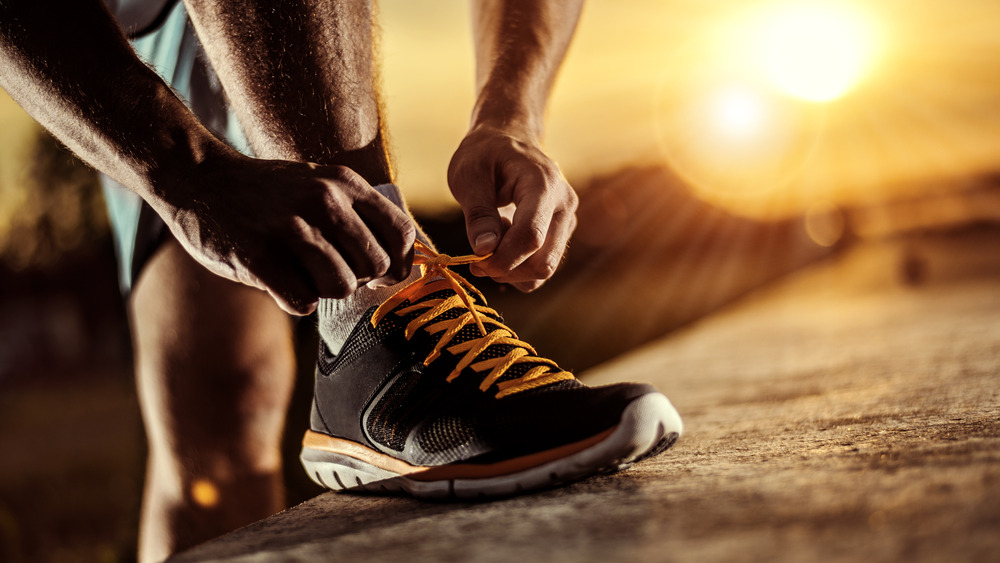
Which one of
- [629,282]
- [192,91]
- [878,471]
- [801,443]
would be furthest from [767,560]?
[629,282]

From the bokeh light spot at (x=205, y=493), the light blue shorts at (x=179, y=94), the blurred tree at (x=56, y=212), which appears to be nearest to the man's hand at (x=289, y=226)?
the light blue shorts at (x=179, y=94)

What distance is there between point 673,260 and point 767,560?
12.3 m

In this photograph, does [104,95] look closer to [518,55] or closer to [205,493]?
[518,55]

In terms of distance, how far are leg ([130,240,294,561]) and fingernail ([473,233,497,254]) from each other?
0.84 meters

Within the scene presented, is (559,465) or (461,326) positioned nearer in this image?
(559,465)

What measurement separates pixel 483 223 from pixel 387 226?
0.24 metres

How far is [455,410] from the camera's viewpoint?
3.31 feet

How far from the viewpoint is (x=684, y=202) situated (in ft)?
37.3

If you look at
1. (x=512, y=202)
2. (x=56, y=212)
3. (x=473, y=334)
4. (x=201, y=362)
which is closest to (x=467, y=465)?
Answer: (x=473, y=334)

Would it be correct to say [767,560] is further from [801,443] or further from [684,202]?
[684,202]

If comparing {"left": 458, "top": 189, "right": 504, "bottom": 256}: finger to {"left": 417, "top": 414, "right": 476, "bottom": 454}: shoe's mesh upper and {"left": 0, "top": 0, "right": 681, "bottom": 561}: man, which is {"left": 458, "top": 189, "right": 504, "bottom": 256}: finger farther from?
{"left": 417, "top": 414, "right": 476, "bottom": 454}: shoe's mesh upper

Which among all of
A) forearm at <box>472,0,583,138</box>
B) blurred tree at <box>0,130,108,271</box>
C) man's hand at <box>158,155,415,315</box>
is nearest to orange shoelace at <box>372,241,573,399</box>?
man's hand at <box>158,155,415,315</box>

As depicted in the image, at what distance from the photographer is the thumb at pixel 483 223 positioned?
1.06 meters

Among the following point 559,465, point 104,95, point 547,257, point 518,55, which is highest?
point 518,55
